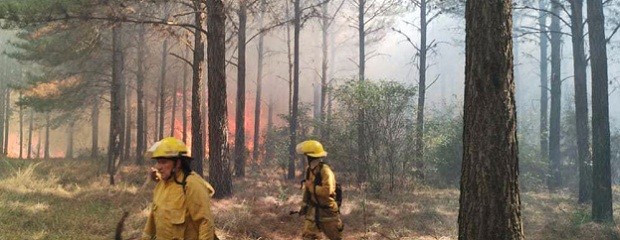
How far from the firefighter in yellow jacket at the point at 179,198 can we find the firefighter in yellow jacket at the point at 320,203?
2537 mm

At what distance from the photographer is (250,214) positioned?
9.15 meters

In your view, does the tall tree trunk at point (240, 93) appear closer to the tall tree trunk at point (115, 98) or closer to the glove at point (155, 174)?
the tall tree trunk at point (115, 98)

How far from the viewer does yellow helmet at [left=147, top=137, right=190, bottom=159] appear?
11.5 ft

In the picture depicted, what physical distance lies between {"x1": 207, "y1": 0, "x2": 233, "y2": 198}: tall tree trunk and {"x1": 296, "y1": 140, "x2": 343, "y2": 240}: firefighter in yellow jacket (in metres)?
3.97

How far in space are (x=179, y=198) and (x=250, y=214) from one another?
5698 millimetres

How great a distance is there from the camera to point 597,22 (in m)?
11.2

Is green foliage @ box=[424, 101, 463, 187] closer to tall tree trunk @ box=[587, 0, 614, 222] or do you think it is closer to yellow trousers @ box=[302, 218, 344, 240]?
tall tree trunk @ box=[587, 0, 614, 222]

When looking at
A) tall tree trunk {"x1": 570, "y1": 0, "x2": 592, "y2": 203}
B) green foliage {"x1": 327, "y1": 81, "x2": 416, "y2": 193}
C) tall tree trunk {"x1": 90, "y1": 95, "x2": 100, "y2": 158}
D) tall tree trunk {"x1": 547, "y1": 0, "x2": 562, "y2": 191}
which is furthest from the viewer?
tall tree trunk {"x1": 90, "y1": 95, "x2": 100, "y2": 158}

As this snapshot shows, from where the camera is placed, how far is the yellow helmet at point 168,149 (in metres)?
3.51

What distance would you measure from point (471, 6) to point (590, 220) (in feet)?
29.4

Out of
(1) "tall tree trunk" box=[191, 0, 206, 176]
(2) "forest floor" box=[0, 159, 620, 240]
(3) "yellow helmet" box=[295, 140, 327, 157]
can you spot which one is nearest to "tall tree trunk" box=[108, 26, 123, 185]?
(2) "forest floor" box=[0, 159, 620, 240]

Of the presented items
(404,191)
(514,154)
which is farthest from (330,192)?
(404,191)

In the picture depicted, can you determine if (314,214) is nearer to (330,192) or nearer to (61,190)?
(330,192)

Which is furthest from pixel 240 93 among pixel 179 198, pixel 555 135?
pixel 555 135
